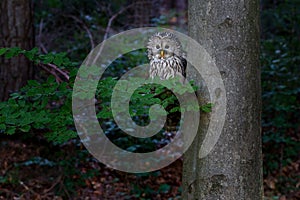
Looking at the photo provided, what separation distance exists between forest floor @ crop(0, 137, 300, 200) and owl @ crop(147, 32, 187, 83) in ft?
8.39

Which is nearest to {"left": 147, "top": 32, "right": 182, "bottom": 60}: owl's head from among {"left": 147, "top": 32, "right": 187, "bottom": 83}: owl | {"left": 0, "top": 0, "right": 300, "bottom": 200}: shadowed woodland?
{"left": 147, "top": 32, "right": 187, "bottom": 83}: owl

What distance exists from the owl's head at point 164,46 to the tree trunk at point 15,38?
8.57 feet

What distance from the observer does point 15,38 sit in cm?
491

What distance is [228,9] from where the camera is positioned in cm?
249

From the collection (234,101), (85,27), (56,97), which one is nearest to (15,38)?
(85,27)

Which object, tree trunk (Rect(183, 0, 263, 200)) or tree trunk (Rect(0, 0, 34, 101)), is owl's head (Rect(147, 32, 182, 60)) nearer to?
tree trunk (Rect(183, 0, 263, 200))

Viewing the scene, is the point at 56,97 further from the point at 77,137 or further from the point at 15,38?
the point at 77,137

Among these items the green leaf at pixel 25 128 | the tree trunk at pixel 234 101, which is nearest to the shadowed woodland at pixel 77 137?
the green leaf at pixel 25 128

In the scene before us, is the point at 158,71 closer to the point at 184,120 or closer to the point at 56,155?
the point at 184,120

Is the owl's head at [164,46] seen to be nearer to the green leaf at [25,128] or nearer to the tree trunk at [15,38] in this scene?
the green leaf at [25,128]

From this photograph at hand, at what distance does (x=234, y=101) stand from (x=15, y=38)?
318 cm

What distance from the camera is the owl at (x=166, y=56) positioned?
2.67m

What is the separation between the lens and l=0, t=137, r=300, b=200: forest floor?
4.88 metres

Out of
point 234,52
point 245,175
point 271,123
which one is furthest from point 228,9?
point 271,123
